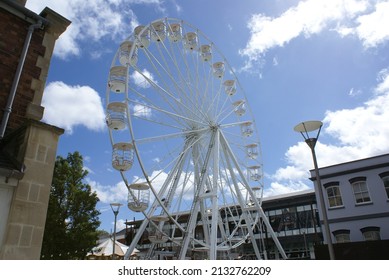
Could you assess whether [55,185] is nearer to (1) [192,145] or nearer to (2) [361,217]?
(1) [192,145]

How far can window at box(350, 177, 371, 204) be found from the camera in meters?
22.5

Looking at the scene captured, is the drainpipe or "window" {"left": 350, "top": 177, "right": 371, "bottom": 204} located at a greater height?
"window" {"left": 350, "top": 177, "right": 371, "bottom": 204}

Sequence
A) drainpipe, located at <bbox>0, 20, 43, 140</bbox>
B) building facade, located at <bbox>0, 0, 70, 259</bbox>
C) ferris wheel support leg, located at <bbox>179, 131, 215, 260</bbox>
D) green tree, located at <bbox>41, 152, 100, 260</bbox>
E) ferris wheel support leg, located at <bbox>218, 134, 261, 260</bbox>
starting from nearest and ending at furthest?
building facade, located at <bbox>0, 0, 70, 259</bbox> < drainpipe, located at <bbox>0, 20, 43, 140</bbox> < ferris wheel support leg, located at <bbox>179, 131, 215, 260</bbox> < ferris wheel support leg, located at <bbox>218, 134, 261, 260</bbox> < green tree, located at <bbox>41, 152, 100, 260</bbox>

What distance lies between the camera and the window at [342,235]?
73.7 ft

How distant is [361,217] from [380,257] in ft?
13.6

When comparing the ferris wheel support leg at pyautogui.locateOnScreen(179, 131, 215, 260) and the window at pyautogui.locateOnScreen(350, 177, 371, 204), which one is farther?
the window at pyautogui.locateOnScreen(350, 177, 371, 204)

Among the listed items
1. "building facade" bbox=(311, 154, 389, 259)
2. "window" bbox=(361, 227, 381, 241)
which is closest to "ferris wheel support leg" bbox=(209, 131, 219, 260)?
"building facade" bbox=(311, 154, 389, 259)

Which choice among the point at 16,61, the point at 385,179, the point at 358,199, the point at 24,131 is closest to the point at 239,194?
the point at 358,199

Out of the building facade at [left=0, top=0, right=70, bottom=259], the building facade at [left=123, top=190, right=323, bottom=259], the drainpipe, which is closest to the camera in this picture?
the building facade at [left=0, top=0, right=70, bottom=259]

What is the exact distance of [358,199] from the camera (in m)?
22.7

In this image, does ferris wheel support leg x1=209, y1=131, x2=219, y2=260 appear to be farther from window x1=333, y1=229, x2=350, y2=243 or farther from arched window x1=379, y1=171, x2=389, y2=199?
arched window x1=379, y1=171, x2=389, y2=199

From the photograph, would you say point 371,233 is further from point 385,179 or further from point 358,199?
point 385,179

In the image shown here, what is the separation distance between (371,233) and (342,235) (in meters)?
1.82

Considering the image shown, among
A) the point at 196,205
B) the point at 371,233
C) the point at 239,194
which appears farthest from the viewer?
the point at 371,233
